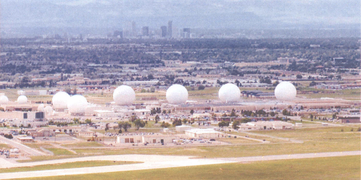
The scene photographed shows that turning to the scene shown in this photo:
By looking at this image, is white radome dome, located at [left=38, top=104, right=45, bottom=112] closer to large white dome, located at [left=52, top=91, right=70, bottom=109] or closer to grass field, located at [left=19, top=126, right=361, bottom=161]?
large white dome, located at [left=52, top=91, right=70, bottom=109]

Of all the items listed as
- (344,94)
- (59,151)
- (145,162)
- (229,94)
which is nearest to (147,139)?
(59,151)

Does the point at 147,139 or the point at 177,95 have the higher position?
the point at 177,95

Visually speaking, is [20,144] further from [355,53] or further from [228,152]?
[355,53]

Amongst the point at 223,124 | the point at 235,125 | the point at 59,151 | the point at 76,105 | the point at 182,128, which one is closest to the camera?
the point at 59,151

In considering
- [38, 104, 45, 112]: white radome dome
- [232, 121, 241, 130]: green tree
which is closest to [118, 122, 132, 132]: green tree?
[232, 121, 241, 130]: green tree

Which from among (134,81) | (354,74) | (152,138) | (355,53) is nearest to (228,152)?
(152,138)

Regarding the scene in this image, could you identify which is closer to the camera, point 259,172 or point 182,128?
point 259,172

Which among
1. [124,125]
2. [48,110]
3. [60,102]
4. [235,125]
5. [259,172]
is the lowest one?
[259,172]

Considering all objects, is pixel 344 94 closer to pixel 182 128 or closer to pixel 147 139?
pixel 182 128

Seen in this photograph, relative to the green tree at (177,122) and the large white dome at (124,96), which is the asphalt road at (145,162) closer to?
the green tree at (177,122)

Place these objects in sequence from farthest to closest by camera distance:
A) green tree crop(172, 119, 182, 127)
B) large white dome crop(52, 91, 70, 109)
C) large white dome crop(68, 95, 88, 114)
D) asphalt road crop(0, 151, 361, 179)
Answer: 1. large white dome crop(52, 91, 70, 109)
2. large white dome crop(68, 95, 88, 114)
3. green tree crop(172, 119, 182, 127)
4. asphalt road crop(0, 151, 361, 179)

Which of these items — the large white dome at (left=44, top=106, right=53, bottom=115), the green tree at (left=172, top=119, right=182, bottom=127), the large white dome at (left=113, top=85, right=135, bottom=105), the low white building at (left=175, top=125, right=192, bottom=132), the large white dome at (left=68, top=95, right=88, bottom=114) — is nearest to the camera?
the low white building at (left=175, top=125, right=192, bottom=132)
